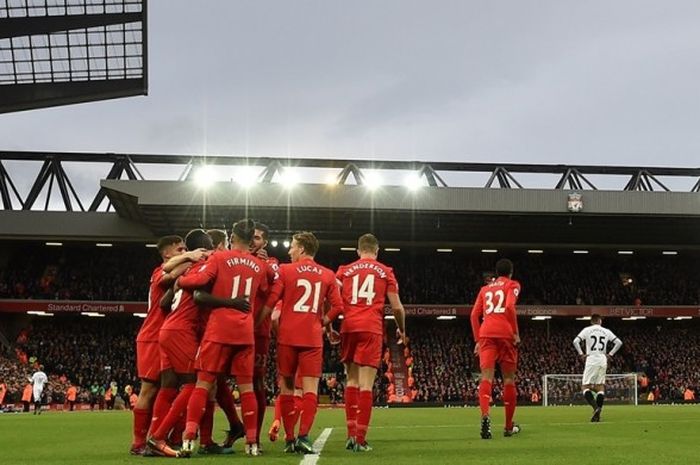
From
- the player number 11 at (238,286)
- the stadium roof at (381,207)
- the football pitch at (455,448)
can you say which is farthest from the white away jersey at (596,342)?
the stadium roof at (381,207)

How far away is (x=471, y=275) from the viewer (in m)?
50.5

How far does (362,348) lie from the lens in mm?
8883

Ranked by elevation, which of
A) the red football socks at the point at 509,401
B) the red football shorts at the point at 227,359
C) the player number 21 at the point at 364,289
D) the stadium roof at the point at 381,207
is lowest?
the red football socks at the point at 509,401

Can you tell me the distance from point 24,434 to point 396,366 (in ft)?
102

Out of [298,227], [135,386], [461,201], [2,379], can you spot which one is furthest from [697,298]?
[2,379]

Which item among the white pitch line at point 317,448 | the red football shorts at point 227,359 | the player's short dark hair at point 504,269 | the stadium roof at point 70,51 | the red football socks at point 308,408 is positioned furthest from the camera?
the stadium roof at point 70,51

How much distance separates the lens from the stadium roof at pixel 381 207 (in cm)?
4166

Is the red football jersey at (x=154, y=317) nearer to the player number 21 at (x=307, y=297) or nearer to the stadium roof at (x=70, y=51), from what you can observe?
the player number 21 at (x=307, y=297)

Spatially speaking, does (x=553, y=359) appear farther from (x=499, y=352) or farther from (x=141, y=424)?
(x=141, y=424)

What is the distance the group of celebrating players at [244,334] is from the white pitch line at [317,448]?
0.99ft

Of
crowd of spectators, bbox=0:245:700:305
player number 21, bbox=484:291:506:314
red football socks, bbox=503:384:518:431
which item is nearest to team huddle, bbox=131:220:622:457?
player number 21, bbox=484:291:506:314

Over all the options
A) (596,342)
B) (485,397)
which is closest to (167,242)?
(485,397)

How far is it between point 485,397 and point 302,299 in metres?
3.57

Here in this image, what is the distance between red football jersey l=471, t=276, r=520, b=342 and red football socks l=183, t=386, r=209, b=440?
4.67 m
